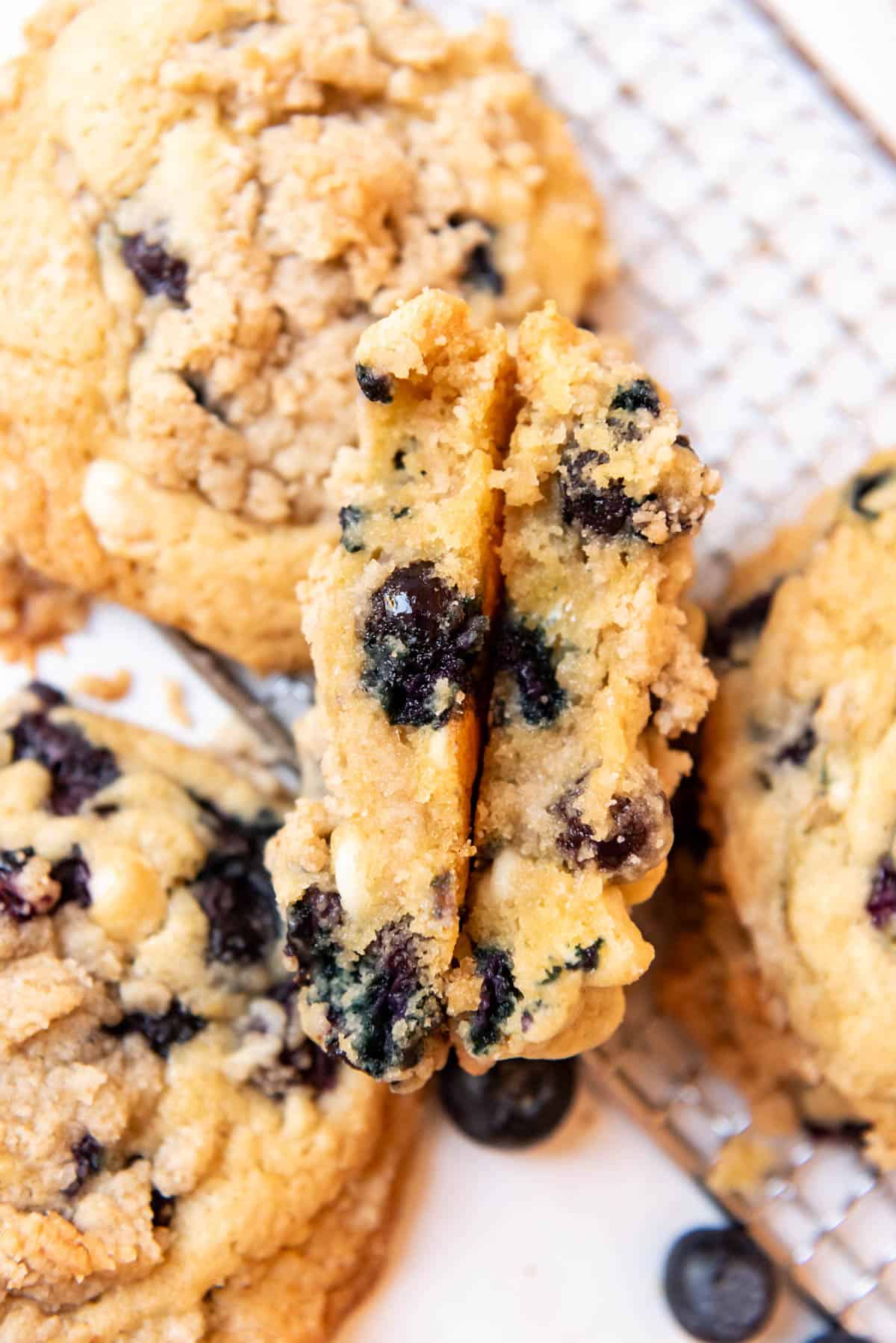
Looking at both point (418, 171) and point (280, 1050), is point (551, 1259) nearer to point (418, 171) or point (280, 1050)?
point (280, 1050)

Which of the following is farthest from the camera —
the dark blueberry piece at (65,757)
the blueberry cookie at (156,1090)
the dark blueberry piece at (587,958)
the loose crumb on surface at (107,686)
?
the loose crumb on surface at (107,686)

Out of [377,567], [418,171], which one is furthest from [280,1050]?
[418,171]

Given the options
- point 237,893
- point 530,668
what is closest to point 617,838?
point 530,668

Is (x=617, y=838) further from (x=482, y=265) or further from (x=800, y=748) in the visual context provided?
(x=482, y=265)

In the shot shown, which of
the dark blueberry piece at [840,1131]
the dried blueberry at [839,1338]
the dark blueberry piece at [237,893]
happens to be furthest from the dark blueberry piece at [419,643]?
the dried blueberry at [839,1338]

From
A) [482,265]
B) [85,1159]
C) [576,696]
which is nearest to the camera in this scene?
[576,696]

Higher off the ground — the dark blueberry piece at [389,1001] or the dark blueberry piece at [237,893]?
the dark blueberry piece at [389,1001]

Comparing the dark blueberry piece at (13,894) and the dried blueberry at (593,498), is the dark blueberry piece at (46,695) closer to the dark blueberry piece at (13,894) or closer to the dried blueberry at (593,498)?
the dark blueberry piece at (13,894)
